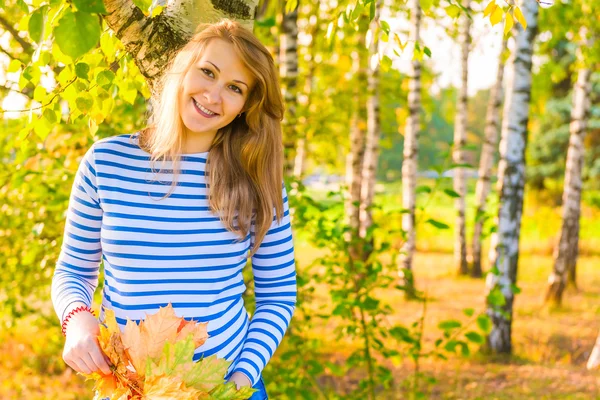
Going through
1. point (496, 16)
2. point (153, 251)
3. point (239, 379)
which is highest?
point (496, 16)

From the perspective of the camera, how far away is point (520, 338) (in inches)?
246

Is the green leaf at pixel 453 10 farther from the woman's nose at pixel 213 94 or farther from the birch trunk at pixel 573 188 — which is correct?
the birch trunk at pixel 573 188

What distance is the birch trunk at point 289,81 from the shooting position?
14.2 feet

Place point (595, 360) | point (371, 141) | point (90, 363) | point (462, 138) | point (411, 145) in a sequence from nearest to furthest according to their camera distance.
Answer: point (90, 363) < point (595, 360) < point (411, 145) < point (371, 141) < point (462, 138)

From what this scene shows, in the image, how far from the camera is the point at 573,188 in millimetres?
7914

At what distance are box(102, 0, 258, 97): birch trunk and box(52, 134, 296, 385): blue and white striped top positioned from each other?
1.01ft

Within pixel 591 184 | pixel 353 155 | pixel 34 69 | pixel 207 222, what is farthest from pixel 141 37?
pixel 591 184

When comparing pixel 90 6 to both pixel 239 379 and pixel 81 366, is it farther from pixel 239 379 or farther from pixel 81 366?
pixel 239 379

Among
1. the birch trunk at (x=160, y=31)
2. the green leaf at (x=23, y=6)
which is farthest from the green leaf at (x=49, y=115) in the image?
the green leaf at (x=23, y=6)

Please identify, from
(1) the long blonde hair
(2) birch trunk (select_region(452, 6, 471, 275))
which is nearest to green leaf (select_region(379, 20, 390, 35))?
(1) the long blonde hair

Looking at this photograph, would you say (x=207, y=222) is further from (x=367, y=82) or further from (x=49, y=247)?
(x=367, y=82)

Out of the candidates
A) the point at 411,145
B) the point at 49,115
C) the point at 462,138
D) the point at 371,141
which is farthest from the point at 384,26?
the point at 462,138

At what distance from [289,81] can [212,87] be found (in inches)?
142

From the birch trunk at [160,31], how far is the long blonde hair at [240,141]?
7cm
